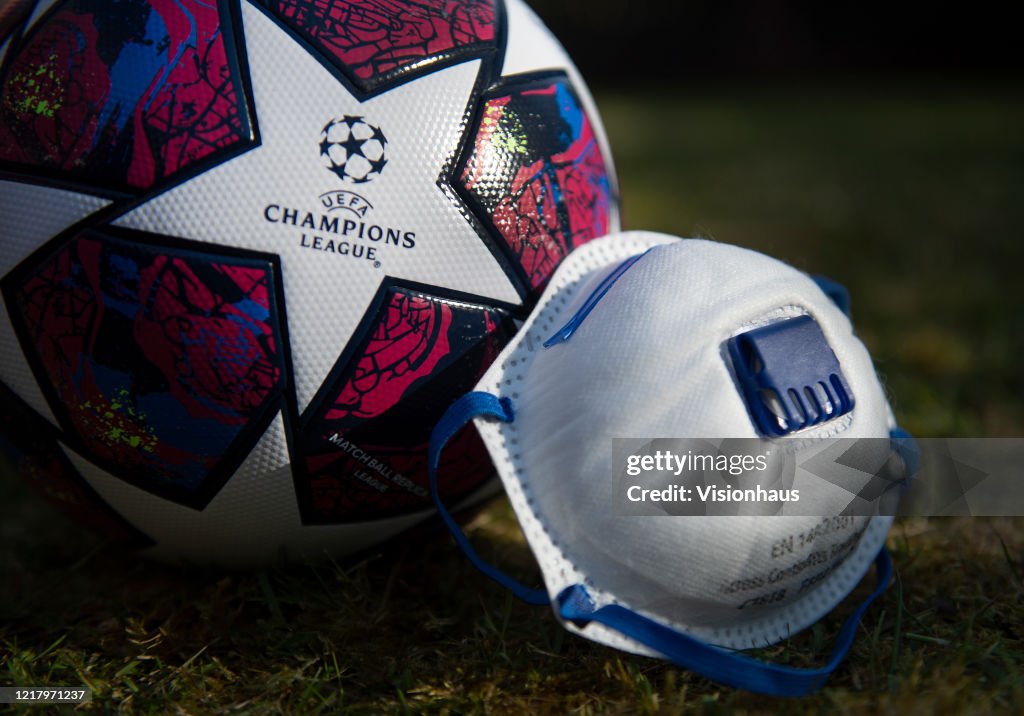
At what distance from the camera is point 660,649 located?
164cm

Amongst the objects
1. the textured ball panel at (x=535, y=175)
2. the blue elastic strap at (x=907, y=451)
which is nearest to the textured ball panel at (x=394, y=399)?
the textured ball panel at (x=535, y=175)

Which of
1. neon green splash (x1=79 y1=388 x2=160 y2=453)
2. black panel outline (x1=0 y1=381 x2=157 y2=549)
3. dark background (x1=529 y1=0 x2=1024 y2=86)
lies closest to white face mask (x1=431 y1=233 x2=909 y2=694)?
neon green splash (x1=79 y1=388 x2=160 y2=453)

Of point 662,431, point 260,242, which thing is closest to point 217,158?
point 260,242

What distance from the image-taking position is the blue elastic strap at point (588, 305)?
5.65ft

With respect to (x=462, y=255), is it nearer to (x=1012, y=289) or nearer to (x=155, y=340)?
(x=155, y=340)

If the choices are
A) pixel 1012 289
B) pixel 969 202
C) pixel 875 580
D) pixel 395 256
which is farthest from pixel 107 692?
pixel 969 202

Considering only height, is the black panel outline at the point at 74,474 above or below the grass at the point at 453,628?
above

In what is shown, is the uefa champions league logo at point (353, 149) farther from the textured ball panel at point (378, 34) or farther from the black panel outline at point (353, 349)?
the black panel outline at point (353, 349)

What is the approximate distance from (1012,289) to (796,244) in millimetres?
990

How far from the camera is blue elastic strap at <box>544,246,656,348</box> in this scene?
1.72 metres

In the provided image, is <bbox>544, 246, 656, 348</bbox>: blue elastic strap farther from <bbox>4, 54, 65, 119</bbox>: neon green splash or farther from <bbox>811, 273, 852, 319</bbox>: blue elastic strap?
<bbox>4, 54, 65, 119</bbox>: neon green splash

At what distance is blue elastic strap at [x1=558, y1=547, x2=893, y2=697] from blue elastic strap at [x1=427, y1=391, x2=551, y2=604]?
3.1 inches

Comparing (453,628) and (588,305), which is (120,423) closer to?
(453,628)

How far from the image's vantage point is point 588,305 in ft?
5.74
